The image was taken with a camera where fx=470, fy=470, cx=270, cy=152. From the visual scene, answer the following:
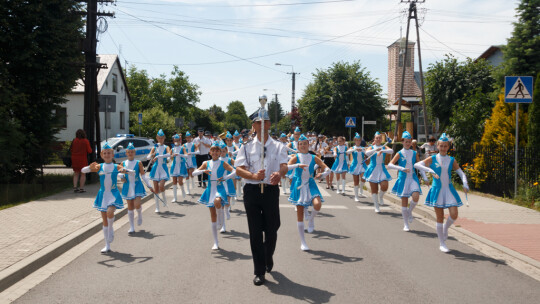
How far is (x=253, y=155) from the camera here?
17.9ft

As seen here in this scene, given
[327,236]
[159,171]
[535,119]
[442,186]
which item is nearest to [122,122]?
[159,171]

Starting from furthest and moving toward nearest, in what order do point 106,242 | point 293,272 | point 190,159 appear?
point 190,159 → point 106,242 → point 293,272

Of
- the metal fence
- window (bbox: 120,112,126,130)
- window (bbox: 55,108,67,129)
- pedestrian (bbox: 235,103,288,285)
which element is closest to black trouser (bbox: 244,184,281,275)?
pedestrian (bbox: 235,103,288,285)

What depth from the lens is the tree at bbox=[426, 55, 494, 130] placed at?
106 feet

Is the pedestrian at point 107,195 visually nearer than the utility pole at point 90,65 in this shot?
Yes

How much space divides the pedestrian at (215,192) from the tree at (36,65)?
8275 millimetres

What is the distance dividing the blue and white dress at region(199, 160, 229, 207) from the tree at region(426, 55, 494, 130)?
2710 cm

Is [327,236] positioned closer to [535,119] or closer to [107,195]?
[107,195]

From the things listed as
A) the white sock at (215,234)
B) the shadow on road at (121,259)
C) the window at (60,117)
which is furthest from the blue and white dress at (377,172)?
the window at (60,117)

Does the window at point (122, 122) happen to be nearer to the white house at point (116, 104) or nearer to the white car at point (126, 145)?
the white house at point (116, 104)

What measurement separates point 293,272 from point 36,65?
40.0ft

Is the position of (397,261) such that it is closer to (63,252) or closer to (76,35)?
(63,252)

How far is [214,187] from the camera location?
303 inches

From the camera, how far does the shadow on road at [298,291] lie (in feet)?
15.8
